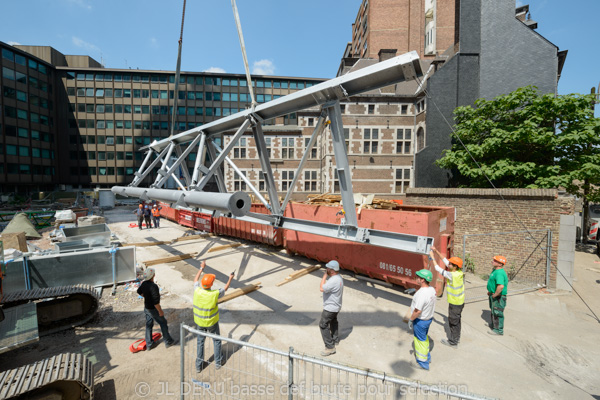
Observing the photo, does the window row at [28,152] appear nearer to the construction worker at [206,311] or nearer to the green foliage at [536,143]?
the construction worker at [206,311]

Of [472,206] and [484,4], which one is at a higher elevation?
[484,4]

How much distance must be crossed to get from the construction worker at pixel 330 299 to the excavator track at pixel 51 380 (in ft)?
12.3

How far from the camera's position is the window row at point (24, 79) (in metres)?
39.9

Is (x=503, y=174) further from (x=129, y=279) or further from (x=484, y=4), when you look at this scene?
(x=129, y=279)

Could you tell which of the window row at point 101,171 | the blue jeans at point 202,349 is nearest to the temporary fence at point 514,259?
the blue jeans at point 202,349

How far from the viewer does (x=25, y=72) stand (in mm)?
42438

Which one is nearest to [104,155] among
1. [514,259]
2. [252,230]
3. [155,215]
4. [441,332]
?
[155,215]

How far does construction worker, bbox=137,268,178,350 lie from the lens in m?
4.95

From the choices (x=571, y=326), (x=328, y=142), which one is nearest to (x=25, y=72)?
(x=328, y=142)

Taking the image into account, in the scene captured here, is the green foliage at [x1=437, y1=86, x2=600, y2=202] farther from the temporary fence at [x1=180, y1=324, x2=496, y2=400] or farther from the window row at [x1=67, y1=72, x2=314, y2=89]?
the window row at [x1=67, y1=72, x2=314, y2=89]

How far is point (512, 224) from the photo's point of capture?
10109 mm

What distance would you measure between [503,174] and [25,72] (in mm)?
64695

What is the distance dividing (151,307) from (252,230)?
8535 mm

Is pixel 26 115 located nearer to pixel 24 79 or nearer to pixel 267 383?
pixel 24 79
